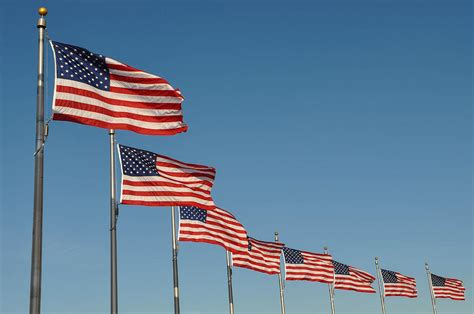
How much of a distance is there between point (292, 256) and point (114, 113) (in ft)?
91.4

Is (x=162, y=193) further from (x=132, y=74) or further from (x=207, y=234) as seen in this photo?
(x=207, y=234)

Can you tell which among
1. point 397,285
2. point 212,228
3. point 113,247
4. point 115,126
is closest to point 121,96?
point 115,126

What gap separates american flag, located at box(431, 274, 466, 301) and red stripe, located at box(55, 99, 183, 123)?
49.8 metres

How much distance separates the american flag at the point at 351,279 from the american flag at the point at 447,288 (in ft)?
43.0

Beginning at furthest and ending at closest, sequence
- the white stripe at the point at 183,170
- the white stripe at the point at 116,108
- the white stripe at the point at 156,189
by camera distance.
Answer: the white stripe at the point at 183,170, the white stripe at the point at 156,189, the white stripe at the point at 116,108

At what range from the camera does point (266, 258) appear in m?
41.8

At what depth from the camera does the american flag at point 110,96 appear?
738 inches

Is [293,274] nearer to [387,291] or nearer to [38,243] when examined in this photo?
[387,291]

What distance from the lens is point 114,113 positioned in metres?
20.5

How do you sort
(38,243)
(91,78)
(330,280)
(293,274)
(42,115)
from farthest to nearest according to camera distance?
(330,280) < (293,274) < (91,78) < (42,115) < (38,243)

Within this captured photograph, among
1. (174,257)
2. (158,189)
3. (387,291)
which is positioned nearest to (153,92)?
(158,189)

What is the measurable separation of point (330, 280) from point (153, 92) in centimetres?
3059

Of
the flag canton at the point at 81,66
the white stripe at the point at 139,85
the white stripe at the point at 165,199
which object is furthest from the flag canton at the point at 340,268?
the flag canton at the point at 81,66

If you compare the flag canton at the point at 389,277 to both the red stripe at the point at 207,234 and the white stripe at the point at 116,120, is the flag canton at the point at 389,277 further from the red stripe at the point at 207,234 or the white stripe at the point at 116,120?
the white stripe at the point at 116,120
